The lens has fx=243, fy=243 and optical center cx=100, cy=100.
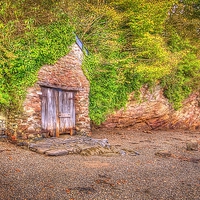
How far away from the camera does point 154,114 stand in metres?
16.3

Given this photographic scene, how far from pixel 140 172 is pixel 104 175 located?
1058 mm

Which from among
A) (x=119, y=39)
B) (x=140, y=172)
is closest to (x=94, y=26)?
(x=119, y=39)

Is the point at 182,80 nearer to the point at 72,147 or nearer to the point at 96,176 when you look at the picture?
the point at 72,147

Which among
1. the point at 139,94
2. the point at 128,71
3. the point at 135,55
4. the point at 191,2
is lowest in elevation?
the point at 139,94

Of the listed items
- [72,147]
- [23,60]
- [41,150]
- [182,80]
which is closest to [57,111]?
[72,147]

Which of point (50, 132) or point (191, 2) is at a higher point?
point (191, 2)

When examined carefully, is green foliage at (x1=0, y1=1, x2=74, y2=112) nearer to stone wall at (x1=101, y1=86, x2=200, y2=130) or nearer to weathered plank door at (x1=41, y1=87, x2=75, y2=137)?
weathered plank door at (x1=41, y1=87, x2=75, y2=137)

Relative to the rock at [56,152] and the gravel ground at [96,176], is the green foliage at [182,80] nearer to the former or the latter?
the gravel ground at [96,176]

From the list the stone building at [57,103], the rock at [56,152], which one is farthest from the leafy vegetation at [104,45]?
the rock at [56,152]

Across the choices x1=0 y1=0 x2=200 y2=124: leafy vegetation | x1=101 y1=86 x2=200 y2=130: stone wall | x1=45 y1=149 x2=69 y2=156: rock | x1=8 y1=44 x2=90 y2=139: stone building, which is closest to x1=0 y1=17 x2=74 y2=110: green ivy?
x1=0 y1=0 x2=200 y2=124: leafy vegetation

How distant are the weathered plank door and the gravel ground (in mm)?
1962

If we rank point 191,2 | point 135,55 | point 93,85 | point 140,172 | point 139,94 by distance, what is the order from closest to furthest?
1. point 140,172
2. point 93,85
3. point 135,55
4. point 139,94
5. point 191,2

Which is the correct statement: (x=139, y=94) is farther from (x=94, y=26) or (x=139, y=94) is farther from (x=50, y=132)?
(x=50, y=132)

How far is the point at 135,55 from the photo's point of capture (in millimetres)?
13258
